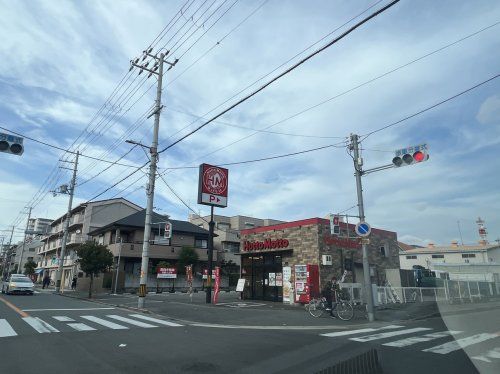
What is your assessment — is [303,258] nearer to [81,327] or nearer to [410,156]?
[410,156]

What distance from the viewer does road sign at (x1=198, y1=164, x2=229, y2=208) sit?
73.9 ft

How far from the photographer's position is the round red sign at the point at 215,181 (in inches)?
898

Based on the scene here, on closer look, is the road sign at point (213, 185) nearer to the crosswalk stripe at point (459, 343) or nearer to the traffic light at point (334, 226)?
the traffic light at point (334, 226)

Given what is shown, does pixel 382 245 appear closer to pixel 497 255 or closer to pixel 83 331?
pixel 83 331

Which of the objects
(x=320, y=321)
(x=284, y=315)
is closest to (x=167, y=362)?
(x=320, y=321)

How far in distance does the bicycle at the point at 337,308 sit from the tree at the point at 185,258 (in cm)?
2455

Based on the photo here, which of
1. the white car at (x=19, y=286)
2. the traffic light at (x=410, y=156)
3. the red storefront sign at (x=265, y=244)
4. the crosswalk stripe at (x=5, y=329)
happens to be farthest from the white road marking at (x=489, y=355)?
the white car at (x=19, y=286)

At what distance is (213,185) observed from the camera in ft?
75.9

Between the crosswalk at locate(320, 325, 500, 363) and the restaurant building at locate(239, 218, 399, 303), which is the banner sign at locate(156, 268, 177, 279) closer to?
the restaurant building at locate(239, 218, 399, 303)

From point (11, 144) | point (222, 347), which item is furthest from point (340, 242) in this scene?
point (11, 144)

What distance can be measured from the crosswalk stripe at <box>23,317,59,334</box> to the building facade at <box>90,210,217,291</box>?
20769mm

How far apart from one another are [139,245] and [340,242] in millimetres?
22489

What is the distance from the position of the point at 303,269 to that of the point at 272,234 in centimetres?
393

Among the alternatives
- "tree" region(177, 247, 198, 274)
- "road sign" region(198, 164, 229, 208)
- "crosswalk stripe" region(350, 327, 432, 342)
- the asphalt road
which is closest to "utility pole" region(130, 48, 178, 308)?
"road sign" region(198, 164, 229, 208)
